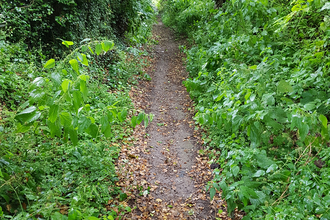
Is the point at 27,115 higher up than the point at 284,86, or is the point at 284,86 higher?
the point at 27,115

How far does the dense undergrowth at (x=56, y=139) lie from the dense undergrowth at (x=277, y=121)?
170 centimetres

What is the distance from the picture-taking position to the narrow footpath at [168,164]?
376cm

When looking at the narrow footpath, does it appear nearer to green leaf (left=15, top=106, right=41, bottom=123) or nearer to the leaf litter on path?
the leaf litter on path

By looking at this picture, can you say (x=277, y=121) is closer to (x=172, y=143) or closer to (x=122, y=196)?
(x=122, y=196)

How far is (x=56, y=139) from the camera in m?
3.81

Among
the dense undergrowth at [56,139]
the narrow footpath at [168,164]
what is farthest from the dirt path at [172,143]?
the dense undergrowth at [56,139]

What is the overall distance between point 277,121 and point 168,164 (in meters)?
2.71

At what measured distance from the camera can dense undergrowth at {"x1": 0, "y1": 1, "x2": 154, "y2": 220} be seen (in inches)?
69.8

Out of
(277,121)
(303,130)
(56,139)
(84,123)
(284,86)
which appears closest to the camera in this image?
(84,123)

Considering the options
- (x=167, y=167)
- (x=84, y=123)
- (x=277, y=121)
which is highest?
(x=84, y=123)

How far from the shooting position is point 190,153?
17.2 feet

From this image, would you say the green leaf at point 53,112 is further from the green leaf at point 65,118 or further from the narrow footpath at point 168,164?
the narrow footpath at point 168,164

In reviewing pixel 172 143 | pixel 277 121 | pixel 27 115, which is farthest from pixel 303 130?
pixel 172 143

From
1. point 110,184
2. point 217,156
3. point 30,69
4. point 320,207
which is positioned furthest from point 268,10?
point 30,69
